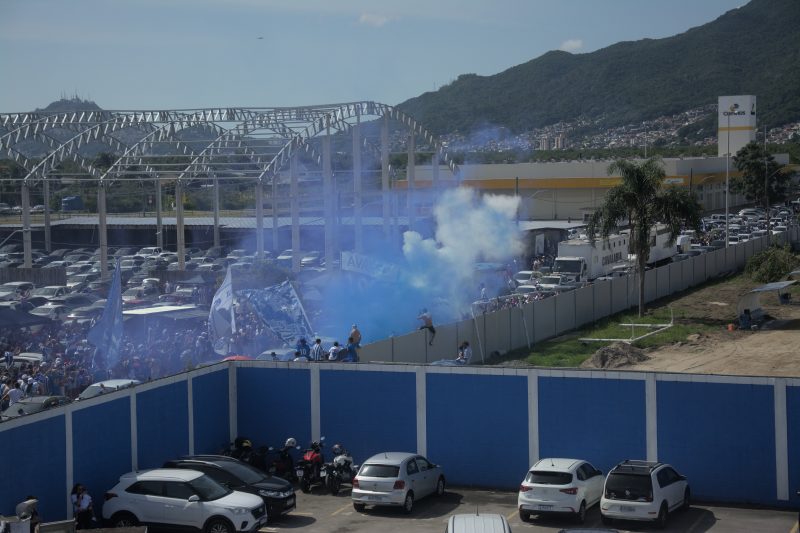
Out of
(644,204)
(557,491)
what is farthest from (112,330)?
(644,204)

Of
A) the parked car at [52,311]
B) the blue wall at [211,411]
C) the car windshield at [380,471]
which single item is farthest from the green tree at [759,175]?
the car windshield at [380,471]

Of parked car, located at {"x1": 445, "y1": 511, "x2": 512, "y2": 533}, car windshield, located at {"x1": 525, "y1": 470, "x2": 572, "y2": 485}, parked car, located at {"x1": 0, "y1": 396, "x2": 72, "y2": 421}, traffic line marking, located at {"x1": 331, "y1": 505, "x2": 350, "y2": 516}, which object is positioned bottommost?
traffic line marking, located at {"x1": 331, "y1": 505, "x2": 350, "y2": 516}

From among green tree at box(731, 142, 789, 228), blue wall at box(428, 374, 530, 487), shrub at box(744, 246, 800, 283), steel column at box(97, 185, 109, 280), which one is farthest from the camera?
green tree at box(731, 142, 789, 228)

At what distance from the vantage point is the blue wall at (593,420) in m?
17.5

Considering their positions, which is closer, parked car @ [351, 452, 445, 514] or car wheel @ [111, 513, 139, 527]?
car wheel @ [111, 513, 139, 527]

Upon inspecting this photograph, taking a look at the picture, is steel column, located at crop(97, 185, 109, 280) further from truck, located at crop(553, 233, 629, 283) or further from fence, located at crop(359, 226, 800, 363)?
fence, located at crop(359, 226, 800, 363)

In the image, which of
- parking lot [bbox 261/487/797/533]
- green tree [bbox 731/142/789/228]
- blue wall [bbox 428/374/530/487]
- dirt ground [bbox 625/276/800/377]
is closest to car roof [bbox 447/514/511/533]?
parking lot [bbox 261/487/797/533]

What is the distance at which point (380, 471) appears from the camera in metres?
16.8

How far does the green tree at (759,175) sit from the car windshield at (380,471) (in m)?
71.3

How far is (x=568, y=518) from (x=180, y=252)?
117 ft

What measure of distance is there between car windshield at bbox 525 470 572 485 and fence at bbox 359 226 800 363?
30.8 feet

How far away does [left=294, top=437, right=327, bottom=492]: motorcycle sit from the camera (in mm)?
18312

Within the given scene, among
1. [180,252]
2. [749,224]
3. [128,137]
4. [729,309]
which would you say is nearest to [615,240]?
[729,309]

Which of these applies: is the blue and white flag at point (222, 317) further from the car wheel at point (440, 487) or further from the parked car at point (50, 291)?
the parked car at point (50, 291)
